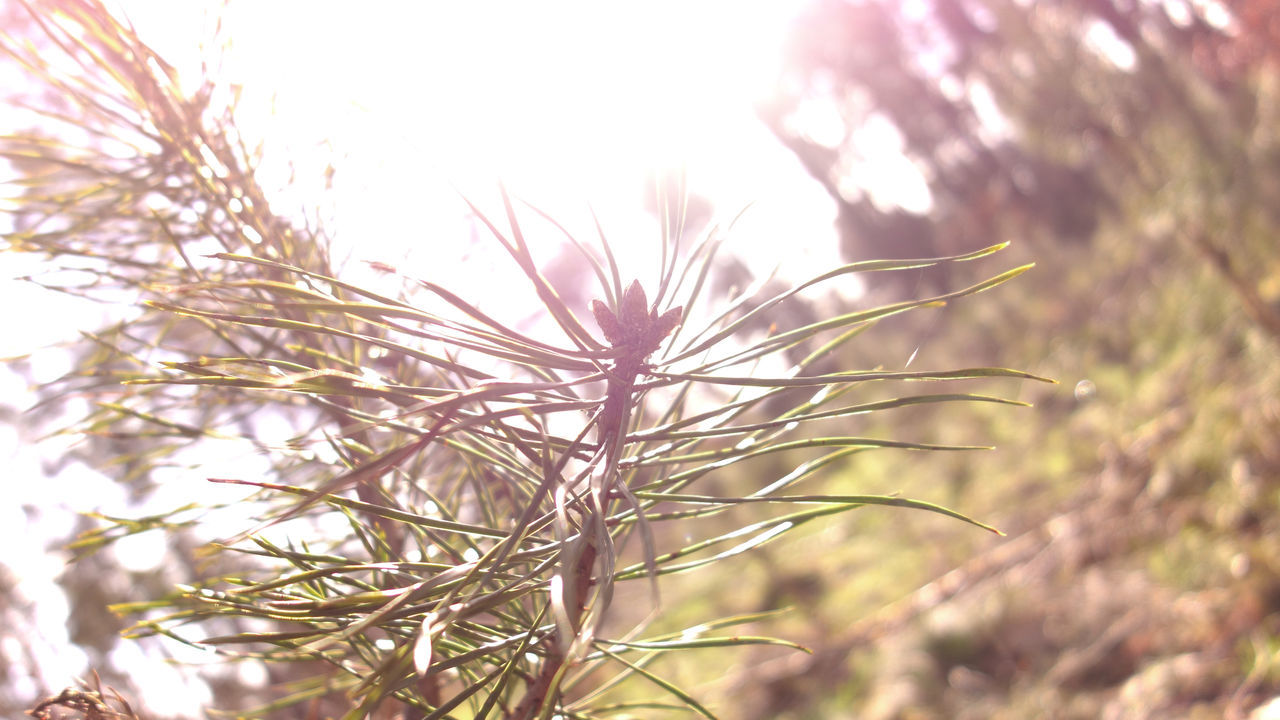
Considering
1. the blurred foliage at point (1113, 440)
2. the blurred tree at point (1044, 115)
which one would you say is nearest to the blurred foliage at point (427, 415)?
the blurred foliage at point (1113, 440)

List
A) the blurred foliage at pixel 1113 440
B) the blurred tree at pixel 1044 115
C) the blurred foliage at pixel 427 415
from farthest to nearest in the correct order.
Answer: the blurred tree at pixel 1044 115 < the blurred foliage at pixel 1113 440 < the blurred foliage at pixel 427 415

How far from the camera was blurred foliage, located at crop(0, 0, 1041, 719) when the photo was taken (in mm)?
308

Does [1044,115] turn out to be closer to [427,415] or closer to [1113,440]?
[1113,440]

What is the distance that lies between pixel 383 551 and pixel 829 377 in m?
0.28

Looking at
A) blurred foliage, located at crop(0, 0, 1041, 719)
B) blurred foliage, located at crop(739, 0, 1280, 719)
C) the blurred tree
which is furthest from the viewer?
the blurred tree

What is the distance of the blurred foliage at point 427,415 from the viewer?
1.01 feet

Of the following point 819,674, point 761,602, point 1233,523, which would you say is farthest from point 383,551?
point 761,602

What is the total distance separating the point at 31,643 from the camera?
2.89ft

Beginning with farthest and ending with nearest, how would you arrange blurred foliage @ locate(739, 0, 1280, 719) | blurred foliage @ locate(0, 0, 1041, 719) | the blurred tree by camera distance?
1. the blurred tree
2. blurred foliage @ locate(739, 0, 1280, 719)
3. blurred foliage @ locate(0, 0, 1041, 719)

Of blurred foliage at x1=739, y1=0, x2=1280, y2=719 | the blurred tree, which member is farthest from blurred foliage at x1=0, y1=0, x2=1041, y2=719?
the blurred tree

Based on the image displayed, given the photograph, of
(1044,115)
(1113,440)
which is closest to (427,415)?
(1113,440)

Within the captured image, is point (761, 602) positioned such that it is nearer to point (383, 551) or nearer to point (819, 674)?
point (819, 674)

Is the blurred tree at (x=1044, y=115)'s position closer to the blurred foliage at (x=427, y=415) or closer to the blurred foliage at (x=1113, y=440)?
the blurred foliage at (x=1113, y=440)

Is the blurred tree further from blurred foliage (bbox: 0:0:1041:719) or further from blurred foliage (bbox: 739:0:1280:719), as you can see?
blurred foliage (bbox: 0:0:1041:719)
